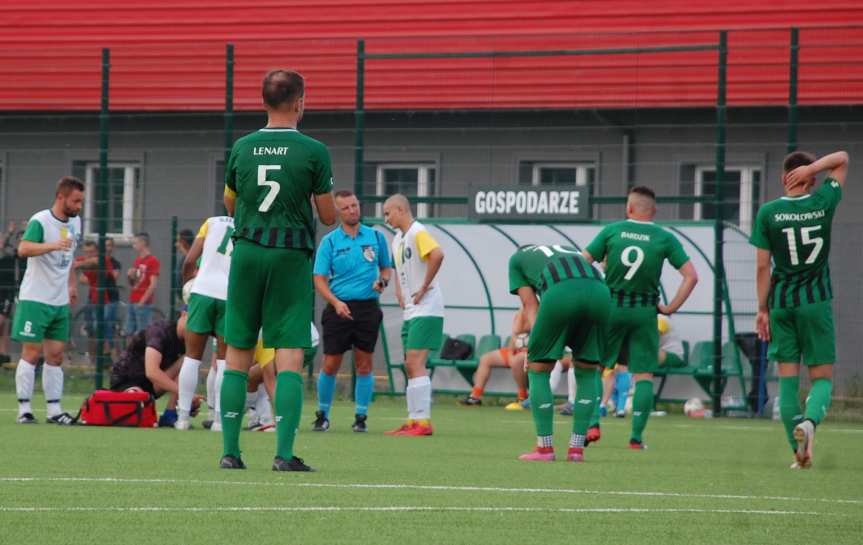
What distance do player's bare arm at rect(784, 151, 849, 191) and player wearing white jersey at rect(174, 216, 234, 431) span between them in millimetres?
4128

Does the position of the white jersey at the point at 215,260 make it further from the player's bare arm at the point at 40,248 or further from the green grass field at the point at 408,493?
the player's bare arm at the point at 40,248

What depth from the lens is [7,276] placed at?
68.1ft

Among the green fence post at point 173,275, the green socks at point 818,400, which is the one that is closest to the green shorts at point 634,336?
the green socks at point 818,400

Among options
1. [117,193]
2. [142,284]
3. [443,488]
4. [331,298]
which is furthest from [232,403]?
[117,193]

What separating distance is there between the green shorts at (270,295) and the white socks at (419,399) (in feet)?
16.1

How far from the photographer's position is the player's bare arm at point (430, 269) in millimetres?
13250

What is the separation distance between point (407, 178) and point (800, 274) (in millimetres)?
12821

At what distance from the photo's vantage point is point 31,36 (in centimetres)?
2433

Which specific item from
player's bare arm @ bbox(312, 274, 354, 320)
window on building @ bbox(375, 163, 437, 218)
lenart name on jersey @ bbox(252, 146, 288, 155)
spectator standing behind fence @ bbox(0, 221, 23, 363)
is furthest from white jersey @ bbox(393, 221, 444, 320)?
window on building @ bbox(375, 163, 437, 218)

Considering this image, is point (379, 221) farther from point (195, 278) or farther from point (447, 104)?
point (195, 278)

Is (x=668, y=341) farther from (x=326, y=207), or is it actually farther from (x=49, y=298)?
(x=326, y=207)

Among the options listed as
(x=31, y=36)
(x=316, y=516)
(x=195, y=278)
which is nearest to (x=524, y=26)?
(x=31, y=36)

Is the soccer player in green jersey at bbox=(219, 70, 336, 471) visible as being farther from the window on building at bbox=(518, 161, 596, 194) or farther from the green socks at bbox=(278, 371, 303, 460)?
the window on building at bbox=(518, 161, 596, 194)

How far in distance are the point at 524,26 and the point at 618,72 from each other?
178 centimetres
